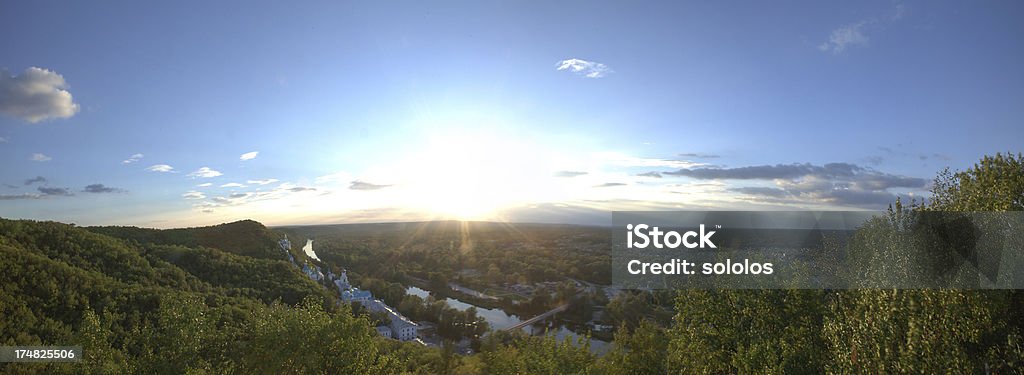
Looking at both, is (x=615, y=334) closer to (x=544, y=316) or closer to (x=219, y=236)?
(x=544, y=316)

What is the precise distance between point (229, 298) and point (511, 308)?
49.5 meters

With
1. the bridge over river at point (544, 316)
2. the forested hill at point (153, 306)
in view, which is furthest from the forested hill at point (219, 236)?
the bridge over river at point (544, 316)

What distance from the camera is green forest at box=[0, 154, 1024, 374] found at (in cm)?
1121

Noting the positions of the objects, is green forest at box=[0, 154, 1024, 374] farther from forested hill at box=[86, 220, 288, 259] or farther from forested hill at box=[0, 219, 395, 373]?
forested hill at box=[86, 220, 288, 259]

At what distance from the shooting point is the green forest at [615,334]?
36.8ft

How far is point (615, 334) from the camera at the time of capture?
27016 mm

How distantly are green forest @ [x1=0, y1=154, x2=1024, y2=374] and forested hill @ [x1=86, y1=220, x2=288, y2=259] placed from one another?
67.8 feet

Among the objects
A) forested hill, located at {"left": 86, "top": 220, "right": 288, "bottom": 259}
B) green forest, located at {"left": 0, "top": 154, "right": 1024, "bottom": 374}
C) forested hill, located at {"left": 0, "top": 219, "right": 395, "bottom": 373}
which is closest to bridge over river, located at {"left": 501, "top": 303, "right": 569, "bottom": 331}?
green forest, located at {"left": 0, "top": 154, "right": 1024, "bottom": 374}

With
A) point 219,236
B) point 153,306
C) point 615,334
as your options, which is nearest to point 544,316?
point 615,334

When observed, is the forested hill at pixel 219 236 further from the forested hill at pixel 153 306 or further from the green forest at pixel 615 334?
the green forest at pixel 615 334

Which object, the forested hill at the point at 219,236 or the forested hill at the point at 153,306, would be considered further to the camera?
the forested hill at the point at 219,236

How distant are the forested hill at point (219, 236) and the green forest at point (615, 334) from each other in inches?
814

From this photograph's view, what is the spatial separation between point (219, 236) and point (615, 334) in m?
84.9

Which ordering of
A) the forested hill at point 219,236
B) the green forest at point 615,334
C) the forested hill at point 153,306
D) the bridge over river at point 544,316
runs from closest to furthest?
the green forest at point 615,334 → the forested hill at point 153,306 → the forested hill at point 219,236 → the bridge over river at point 544,316
